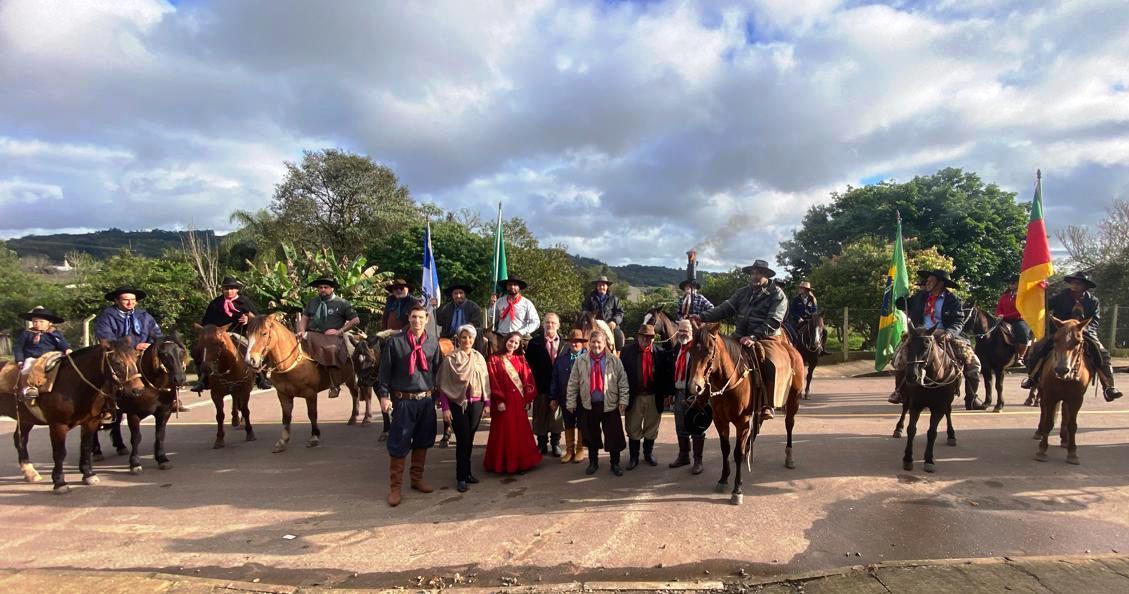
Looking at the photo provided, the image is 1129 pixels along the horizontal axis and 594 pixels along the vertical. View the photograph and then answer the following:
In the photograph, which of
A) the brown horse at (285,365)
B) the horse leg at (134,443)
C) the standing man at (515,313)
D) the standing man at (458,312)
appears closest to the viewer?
the horse leg at (134,443)

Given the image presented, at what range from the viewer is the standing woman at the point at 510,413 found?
6.32m

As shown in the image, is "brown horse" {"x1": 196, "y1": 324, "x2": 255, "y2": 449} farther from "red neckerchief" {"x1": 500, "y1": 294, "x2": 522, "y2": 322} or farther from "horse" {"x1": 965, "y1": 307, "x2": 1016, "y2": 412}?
"horse" {"x1": 965, "y1": 307, "x2": 1016, "y2": 412}

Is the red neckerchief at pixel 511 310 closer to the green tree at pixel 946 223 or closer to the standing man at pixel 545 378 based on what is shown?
the standing man at pixel 545 378

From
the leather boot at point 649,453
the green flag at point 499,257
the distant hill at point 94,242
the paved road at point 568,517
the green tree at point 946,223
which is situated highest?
the distant hill at point 94,242

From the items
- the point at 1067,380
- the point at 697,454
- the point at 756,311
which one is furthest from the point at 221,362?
the point at 1067,380

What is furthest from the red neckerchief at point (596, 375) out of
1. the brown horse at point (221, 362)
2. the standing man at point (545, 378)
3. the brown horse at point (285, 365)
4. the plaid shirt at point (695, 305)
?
the brown horse at point (221, 362)

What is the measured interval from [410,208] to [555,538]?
2884 centimetres

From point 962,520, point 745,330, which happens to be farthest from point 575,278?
point 962,520

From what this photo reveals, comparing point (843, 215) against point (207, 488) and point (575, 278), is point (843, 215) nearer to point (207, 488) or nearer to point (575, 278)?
point (575, 278)

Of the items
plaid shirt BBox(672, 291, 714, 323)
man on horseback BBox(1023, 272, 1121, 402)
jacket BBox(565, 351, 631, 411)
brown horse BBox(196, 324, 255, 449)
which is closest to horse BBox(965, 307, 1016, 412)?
man on horseback BBox(1023, 272, 1121, 402)

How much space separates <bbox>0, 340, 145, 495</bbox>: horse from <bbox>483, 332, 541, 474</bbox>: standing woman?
13.0 feet

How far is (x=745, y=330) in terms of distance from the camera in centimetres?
679

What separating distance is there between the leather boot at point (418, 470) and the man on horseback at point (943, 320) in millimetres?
5586

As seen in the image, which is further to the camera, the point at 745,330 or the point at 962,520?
the point at 745,330
